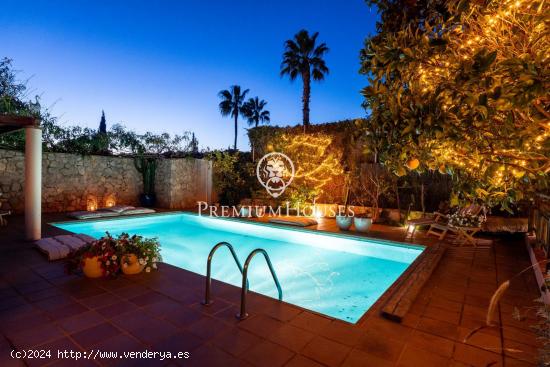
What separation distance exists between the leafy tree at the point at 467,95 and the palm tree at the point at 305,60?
13048 millimetres

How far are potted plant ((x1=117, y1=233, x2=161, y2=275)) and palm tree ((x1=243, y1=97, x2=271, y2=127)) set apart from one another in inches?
994

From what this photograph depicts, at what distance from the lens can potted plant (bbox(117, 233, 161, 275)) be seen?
3.89 meters

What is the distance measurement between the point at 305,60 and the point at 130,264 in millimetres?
13853

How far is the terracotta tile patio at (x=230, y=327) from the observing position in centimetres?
222

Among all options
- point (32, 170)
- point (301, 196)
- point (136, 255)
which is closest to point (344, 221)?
point (301, 196)

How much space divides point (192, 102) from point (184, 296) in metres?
20.1

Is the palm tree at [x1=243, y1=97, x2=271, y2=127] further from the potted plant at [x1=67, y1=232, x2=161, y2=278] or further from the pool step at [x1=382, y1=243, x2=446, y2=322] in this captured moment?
the potted plant at [x1=67, y1=232, x2=161, y2=278]

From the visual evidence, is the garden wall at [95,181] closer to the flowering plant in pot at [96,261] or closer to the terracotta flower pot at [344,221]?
the flowering plant in pot at [96,261]

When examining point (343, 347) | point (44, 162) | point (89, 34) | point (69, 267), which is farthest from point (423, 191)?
point (89, 34)

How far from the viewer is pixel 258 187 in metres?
11.6

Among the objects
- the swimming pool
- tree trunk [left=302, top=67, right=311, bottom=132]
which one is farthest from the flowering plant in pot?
tree trunk [left=302, top=67, right=311, bottom=132]

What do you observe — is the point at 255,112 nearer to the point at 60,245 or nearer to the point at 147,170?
the point at 147,170

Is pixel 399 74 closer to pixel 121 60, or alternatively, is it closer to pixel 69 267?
pixel 69 267

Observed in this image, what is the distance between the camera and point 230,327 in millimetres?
2611
